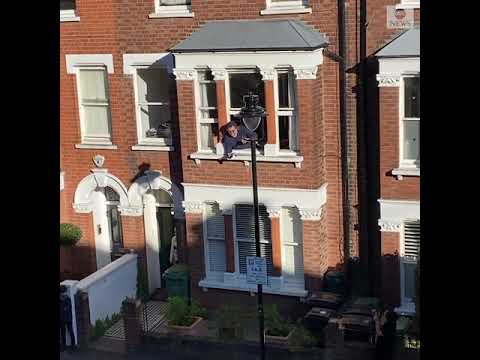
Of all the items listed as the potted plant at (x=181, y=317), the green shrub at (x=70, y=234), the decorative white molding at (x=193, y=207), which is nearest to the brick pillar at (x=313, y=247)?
the decorative white molding at (x=193, y=207)

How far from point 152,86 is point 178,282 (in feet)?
10.2

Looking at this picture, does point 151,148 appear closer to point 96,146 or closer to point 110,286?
point 96,146

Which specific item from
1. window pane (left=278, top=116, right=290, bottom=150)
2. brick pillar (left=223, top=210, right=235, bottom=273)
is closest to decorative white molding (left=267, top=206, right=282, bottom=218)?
brick pillar (left=223, top=210, right=235, bottom=273)

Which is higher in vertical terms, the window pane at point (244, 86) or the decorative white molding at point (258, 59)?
the decorative white molding at point (258, 59)

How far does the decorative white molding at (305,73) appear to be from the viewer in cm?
985

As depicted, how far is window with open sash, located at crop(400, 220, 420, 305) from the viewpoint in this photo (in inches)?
396

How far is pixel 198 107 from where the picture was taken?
10594 millimetres

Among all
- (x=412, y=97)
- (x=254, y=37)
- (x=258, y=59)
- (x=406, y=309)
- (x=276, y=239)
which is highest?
(x=254, y=37)

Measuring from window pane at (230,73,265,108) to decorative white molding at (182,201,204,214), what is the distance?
1626mm

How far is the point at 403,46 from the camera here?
951cm

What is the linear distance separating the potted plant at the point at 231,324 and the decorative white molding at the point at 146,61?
371 centimetres

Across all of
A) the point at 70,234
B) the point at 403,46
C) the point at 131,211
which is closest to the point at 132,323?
the point at 131,211

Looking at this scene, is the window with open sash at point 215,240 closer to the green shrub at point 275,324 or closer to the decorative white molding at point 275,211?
the decorative white molding at point 275,211
